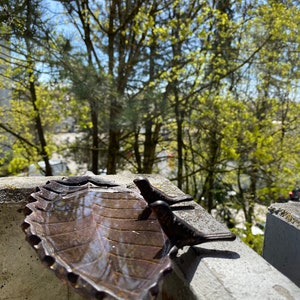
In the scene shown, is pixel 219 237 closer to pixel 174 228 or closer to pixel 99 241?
pixel 174 228

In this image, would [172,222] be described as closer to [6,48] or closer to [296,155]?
[6,48]

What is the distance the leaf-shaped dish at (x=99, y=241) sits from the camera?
24.5 inches

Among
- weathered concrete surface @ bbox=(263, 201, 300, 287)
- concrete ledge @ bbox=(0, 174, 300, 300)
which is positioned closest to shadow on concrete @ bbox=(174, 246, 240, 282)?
concrete ledge @ bbox=(0, 174, 300, 300)

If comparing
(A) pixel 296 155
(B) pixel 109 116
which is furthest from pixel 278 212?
(A) pixel 296 155

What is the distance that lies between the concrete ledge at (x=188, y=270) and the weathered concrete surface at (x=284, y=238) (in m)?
0.40

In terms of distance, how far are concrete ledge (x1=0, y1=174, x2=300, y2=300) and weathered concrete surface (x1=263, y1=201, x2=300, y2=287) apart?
40 cm

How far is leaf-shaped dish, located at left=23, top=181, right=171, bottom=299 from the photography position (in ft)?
2.04

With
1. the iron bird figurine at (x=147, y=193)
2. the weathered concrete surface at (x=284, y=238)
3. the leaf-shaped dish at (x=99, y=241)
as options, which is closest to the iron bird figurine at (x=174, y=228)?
the leaf-shaped dish at (x=99, y=241)

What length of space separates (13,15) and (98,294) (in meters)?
3.04

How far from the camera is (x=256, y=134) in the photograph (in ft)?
15.5

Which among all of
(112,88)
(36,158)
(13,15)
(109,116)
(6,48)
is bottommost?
(36,158)

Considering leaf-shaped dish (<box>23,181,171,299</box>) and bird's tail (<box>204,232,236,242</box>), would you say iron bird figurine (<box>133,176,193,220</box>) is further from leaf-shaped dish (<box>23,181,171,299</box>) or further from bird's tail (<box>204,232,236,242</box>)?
bird's tail (<box>204,232,236,242</box>)

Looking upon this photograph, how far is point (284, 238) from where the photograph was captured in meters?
1.32

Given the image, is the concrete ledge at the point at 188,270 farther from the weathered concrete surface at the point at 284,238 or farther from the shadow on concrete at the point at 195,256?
the weathered concrete surface at the point at 284,238
